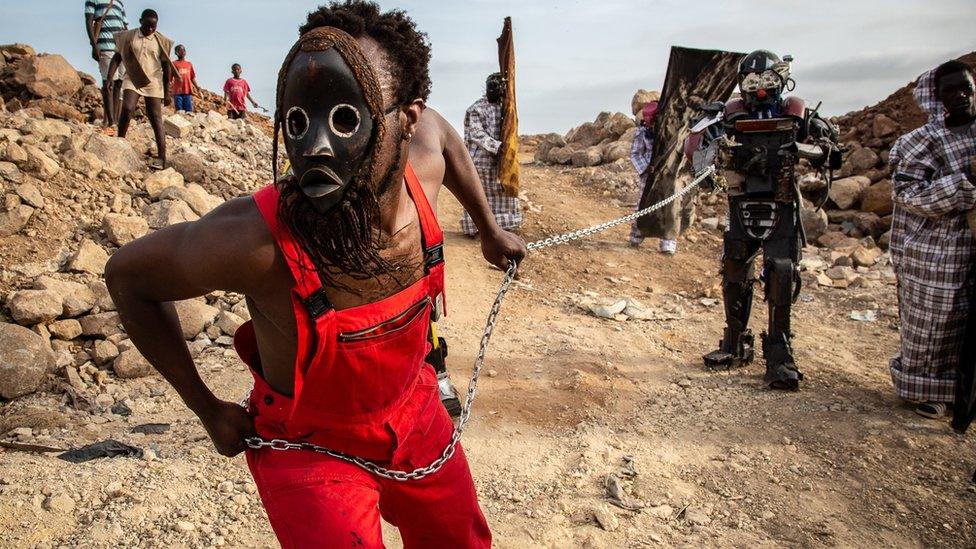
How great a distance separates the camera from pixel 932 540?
3217mm

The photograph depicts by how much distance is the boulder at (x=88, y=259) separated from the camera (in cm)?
534

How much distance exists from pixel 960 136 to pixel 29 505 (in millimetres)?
5183

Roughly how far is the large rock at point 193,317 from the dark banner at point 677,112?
16.5 feet

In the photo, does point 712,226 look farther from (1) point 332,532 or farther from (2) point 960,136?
(1) point 332,532

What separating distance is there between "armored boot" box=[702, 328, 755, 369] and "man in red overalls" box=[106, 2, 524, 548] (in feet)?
11.6

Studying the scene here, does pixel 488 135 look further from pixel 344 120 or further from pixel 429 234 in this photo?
pixel 344 120

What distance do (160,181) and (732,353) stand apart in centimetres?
541

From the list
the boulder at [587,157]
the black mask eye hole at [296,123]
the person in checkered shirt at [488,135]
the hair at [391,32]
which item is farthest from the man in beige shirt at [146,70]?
the boulder at [587,157]

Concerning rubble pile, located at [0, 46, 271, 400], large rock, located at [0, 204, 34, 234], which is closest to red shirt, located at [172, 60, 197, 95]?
rubble pile, located at [0, 46, 271, 400]

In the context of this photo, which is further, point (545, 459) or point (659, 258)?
point (659, 258)

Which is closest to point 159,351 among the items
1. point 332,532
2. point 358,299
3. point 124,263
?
point 124,263

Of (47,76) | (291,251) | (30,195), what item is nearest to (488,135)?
(30,195)

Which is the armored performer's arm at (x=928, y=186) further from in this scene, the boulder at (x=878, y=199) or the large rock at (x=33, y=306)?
the boulder at (x=878, y=199)

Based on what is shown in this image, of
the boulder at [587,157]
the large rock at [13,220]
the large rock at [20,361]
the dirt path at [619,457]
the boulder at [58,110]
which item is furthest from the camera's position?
the boulder at [587,157]
